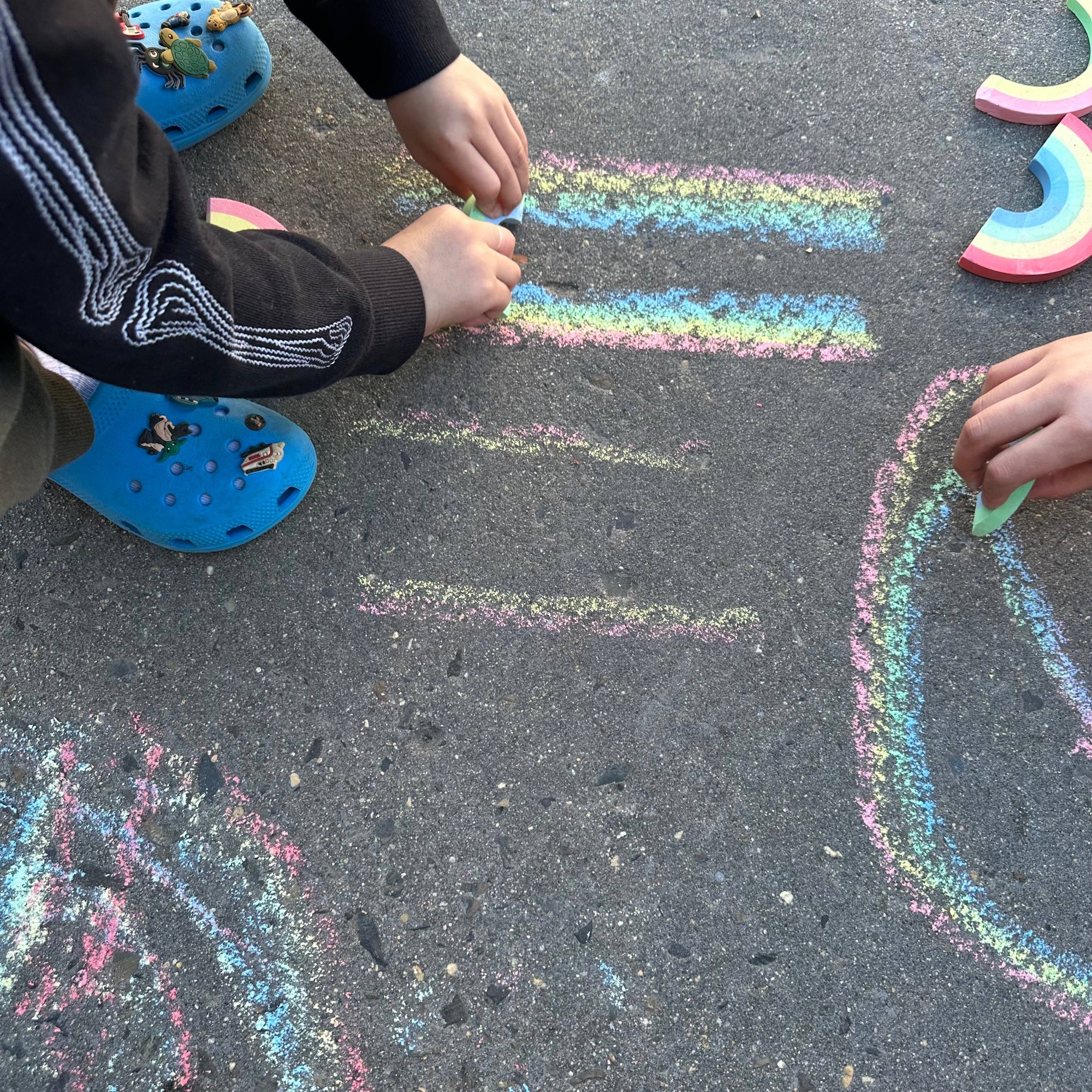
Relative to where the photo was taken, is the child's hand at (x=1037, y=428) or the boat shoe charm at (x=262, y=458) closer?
the child's hand at (x=1037, y=428)

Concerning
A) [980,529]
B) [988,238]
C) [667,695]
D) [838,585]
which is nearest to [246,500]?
[667,695]

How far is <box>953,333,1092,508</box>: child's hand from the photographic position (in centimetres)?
125

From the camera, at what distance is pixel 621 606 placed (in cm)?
142

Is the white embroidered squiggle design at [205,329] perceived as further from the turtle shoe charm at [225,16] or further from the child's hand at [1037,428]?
the child's hand at [1037,428]

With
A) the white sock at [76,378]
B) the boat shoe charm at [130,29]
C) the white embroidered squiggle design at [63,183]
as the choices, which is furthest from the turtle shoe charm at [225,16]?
the white embroidered squiggle design at [63,183]

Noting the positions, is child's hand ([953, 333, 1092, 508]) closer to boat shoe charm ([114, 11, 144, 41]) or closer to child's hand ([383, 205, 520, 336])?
child's hand ([383, 205, 520, 336])

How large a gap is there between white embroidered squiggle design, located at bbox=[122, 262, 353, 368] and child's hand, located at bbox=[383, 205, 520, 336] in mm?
231

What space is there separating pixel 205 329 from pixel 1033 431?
1258 millimetres

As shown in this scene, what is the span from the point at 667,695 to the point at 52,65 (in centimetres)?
116

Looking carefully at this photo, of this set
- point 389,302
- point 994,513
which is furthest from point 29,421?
point 994,513

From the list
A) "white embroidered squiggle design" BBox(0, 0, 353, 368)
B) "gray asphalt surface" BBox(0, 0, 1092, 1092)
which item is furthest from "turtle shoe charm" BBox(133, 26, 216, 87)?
"white embroidered squiggle design" BBox(0, 0, 353, 368)

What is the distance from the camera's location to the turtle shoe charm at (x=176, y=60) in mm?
1534

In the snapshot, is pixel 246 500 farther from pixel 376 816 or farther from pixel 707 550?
pixel 707 550

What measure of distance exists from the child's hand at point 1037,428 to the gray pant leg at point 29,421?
1415mm
